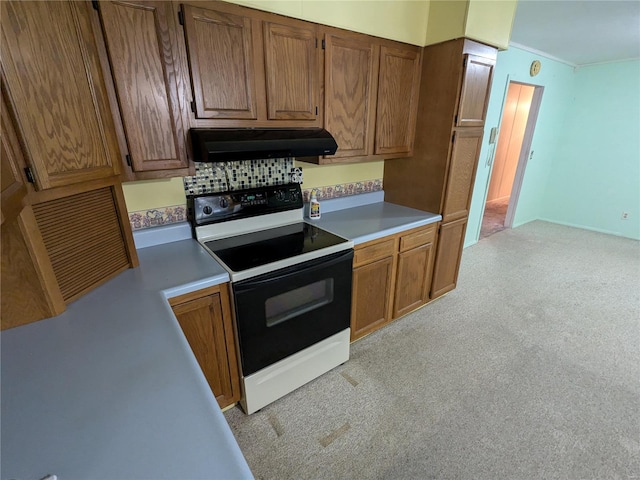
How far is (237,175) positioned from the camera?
191 centimetres

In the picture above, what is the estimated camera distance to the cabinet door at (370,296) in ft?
6.68

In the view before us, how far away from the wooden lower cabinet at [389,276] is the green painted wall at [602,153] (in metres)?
3.78

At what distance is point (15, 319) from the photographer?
1.05 metres

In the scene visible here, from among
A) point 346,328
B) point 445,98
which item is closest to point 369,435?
point 346,328

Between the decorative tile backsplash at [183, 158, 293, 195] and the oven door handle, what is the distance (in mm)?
714

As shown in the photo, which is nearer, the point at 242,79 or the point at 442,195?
the point at 242,79

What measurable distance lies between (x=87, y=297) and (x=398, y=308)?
6.52 ft

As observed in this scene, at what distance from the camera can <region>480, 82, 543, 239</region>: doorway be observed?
4242 mm

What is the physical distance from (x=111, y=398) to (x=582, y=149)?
5989mm

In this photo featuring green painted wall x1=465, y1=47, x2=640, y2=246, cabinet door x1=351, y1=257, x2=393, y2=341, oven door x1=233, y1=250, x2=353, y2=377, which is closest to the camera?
oven door x1=233, y1=250, x2=353, y2=377

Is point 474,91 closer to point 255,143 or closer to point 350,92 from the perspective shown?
point 350,92

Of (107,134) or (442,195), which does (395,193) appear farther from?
(107,134)

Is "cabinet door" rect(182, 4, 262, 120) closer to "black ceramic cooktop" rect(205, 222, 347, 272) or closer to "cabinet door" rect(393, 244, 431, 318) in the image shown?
"black ceramic cooktop" rect(205, 222, 347, 272)

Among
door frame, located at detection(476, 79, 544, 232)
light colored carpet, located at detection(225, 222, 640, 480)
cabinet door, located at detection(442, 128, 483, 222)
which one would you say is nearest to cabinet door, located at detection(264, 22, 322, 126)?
cabinet door, located at detection(442, 128, 483, 222)
